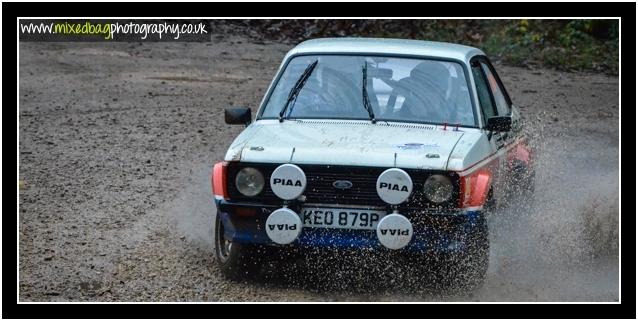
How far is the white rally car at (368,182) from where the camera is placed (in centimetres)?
664

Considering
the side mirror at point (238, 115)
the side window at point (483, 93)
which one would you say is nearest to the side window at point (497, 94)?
the side window at point (483, 93)

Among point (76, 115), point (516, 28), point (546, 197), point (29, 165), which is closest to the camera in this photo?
point (546, 197)

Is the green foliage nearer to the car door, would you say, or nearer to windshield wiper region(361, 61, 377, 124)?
the car door

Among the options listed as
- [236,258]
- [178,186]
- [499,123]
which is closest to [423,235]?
[236,258]

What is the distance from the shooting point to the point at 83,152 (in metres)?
12.1

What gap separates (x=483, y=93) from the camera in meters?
8.23

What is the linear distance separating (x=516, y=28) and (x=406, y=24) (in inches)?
86.2

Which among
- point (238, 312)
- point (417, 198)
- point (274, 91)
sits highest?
point (274, 91)

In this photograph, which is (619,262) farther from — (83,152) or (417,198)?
(83,152)

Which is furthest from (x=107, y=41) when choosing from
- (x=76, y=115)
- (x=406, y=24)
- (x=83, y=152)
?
(x=83, y=152)

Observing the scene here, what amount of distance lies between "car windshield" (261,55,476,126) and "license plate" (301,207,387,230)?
44.5 inches

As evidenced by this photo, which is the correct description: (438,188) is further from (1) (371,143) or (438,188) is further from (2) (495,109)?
(2) (495,109)

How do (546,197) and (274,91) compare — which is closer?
(274,91)

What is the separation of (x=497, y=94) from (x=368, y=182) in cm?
242
